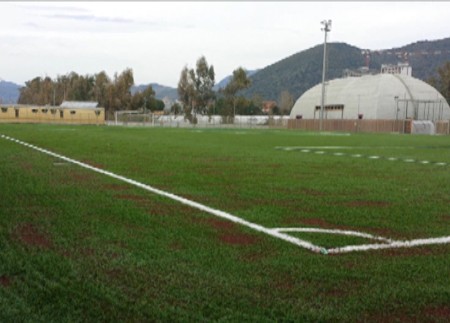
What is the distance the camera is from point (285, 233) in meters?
4.96

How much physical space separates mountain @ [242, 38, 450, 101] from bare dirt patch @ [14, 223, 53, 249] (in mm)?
118871

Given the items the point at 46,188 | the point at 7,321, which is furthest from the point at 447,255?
the point at 46,188

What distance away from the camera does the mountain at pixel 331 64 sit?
12166 cm

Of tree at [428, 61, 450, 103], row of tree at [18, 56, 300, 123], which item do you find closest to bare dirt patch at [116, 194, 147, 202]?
row of tree at [18, 56, 300, 123]

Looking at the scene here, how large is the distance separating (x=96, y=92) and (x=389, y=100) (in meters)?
60.6

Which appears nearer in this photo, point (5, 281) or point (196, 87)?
point (5, 281)

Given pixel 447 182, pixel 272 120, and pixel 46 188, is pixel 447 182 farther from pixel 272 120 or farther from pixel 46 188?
pixel 272 120

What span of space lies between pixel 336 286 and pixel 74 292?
1618mm

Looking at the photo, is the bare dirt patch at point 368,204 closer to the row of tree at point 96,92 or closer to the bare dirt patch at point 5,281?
the bare dirt patch at point 5,281

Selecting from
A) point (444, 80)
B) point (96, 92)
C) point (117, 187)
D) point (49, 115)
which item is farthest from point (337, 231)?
point (96, 92)

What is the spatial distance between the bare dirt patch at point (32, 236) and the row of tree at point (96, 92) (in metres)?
97.8

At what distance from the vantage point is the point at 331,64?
131m

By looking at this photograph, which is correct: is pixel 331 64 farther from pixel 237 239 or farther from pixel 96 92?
pixel 237 239

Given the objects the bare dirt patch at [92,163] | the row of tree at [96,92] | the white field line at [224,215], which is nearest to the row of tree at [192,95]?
the row of tree at [96,92]
